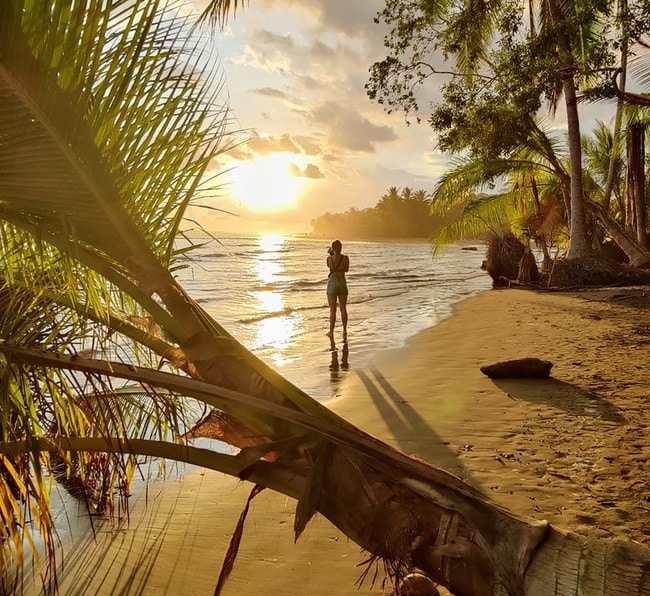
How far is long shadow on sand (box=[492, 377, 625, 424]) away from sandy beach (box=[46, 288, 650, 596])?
0.02 meters

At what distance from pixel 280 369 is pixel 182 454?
657 cm

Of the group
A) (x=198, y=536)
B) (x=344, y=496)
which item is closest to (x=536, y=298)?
(x=198, y=536)

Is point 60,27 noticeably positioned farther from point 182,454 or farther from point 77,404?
point 182,454

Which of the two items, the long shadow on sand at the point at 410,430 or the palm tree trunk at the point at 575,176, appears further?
the palm tree trunk at the point at 575,176

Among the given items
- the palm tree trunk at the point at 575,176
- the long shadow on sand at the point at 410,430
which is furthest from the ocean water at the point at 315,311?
the palm tree trunk at the point at 575,176

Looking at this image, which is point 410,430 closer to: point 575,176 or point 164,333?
point 164,333

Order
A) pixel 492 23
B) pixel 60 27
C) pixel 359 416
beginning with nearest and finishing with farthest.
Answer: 1. pixel 60 27
2. pixel 359 416
3. pixel 492 23

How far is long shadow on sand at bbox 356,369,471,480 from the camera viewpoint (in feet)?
12.3

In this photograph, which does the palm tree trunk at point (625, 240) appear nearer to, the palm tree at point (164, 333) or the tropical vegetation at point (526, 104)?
the tropical vegetation at point (526, 104)

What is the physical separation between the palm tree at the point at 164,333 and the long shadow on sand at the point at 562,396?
138 inches

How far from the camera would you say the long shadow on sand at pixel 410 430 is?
12.3ft

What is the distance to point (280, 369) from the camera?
26.5ft

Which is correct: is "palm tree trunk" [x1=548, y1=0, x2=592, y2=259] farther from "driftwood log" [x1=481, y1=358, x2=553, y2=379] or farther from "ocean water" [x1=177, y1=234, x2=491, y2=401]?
"driftwood log" [x1=481, y1=358, x2=553, y2=379]

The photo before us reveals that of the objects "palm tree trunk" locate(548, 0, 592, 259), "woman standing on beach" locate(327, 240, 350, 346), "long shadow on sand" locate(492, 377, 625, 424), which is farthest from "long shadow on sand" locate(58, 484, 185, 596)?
"palm tree trunk" locate(548, 0, 592, 259)
